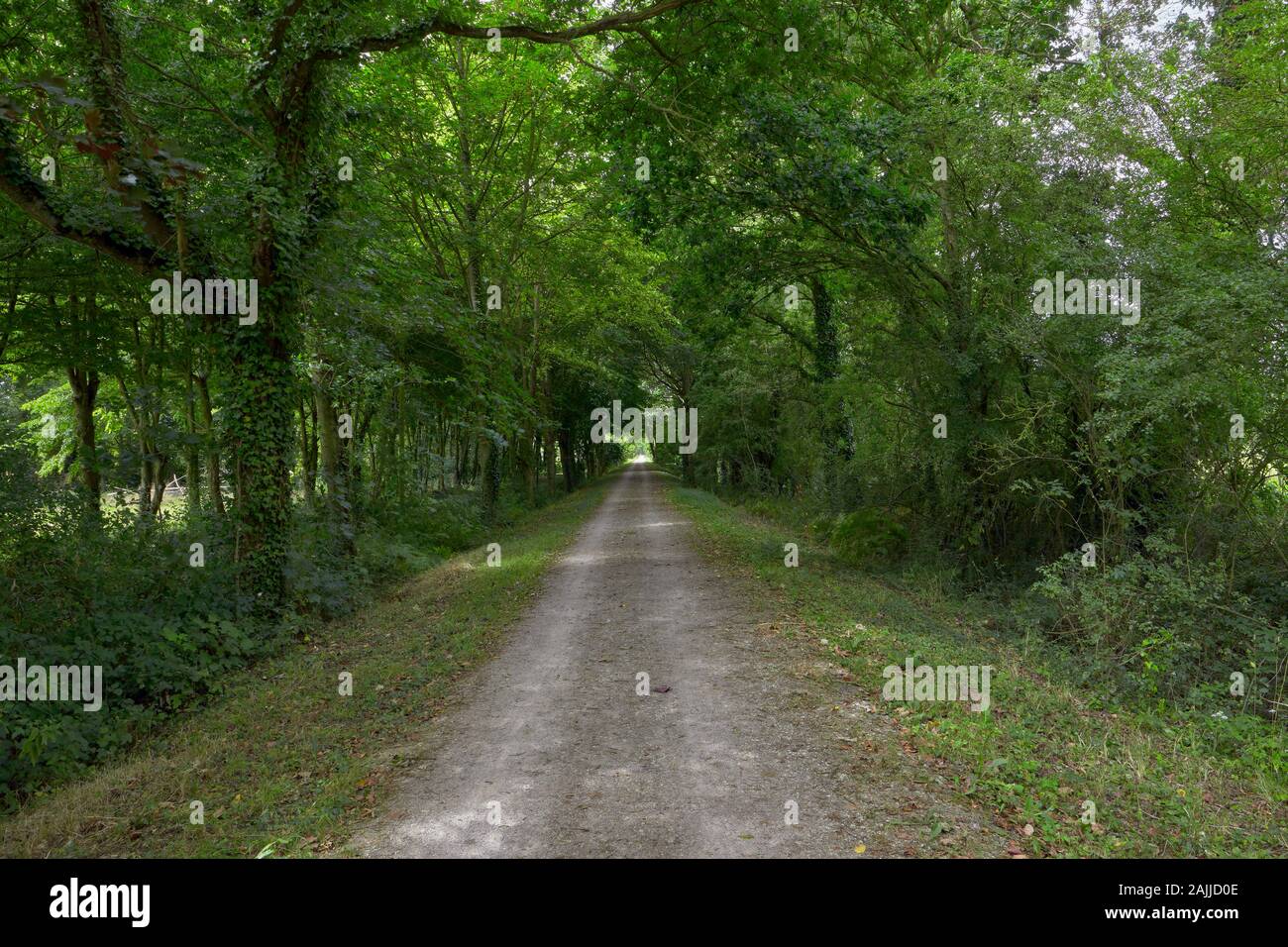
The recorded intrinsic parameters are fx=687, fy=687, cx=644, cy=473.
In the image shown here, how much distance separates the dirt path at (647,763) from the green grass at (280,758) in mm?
396

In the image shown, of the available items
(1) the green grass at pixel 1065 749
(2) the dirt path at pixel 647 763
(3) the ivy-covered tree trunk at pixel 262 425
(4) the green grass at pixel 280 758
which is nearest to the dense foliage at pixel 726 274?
(3) the ivy-covered tree trunk at pixel 262 425

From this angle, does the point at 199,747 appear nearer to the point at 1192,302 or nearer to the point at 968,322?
the point at 1192,302

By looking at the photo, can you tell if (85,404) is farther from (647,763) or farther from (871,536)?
(871,536)

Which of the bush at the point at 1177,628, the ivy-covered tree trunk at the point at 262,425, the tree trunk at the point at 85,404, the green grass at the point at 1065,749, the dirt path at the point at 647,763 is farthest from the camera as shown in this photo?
the tree trunk at the point at 85,404

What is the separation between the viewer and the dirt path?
14.6 ft

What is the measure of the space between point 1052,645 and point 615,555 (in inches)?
351

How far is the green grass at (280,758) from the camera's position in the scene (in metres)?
4.73

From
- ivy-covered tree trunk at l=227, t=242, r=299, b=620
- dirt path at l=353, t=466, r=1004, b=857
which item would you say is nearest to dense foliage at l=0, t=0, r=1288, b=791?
ivy-covered tree trunk at l=227, t=242, r=299, b=620

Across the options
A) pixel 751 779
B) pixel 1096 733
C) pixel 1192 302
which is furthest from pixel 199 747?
pixel 1192 302

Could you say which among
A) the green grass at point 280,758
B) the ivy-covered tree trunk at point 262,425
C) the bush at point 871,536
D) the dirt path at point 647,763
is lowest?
the green grass at point 280,758

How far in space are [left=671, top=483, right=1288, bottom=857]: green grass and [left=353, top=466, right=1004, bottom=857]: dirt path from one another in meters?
0.53

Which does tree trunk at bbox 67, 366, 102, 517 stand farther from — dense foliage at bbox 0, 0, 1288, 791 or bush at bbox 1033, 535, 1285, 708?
bush at bbox 1033, 535, 1285, 708

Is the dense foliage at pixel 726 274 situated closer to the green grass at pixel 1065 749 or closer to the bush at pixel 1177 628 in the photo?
the bush at pixel 1177 628

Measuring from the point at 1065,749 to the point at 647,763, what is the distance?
3562 mm
